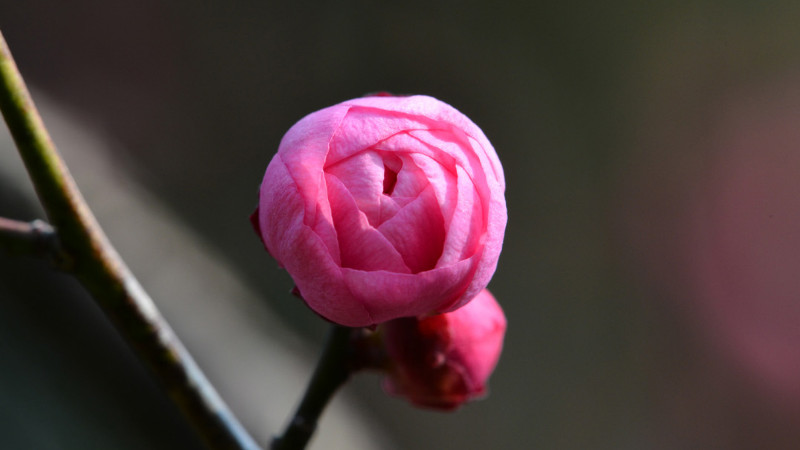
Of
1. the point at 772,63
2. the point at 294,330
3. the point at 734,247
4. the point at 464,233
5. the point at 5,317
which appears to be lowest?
the point at 294,330

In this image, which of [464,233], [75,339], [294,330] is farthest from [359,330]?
[294,330]

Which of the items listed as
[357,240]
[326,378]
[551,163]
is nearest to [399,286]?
[357,240]

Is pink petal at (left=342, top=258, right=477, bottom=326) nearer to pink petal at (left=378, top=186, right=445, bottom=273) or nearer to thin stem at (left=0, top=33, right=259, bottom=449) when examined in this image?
pink petal at (left=378, top=186, right=445, bottom=273)

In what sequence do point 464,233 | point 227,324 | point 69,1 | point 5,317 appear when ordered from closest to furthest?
point 464,233, point 5,317, point 227,324, point 69,1

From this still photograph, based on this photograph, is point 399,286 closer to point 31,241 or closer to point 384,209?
point 384,209

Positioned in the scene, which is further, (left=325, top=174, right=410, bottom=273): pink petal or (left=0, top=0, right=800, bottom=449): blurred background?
(left=0, top=0, right=800, bottom=449): blurred background

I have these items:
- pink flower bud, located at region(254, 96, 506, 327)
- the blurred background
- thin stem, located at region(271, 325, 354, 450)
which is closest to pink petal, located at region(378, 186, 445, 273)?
pink flower bud, located at region(254, 96, 506, 327)

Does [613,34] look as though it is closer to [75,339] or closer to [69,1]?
[69,1]

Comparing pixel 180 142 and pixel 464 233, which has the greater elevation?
pixel 464 233
